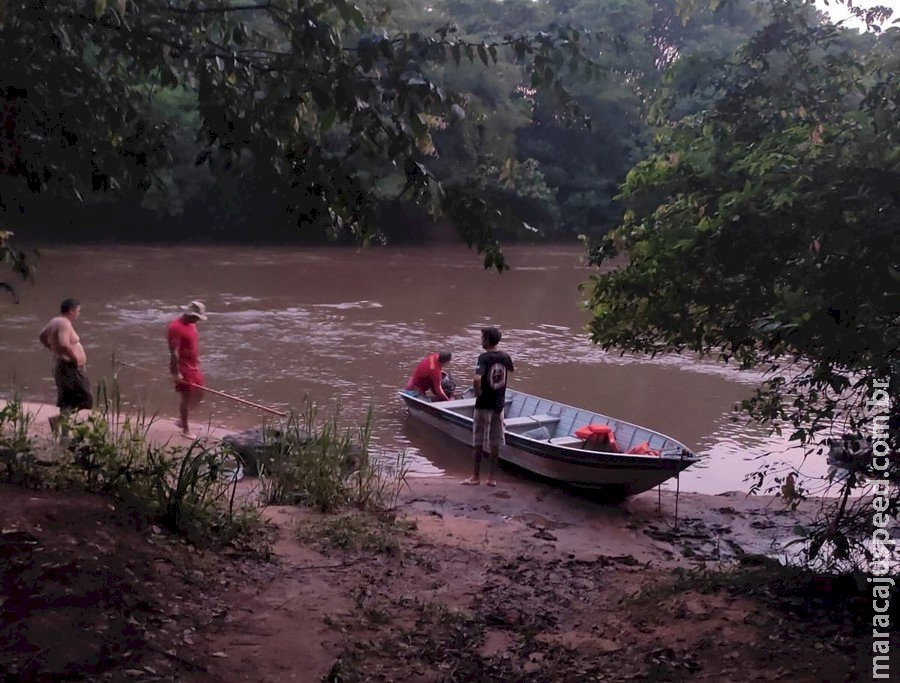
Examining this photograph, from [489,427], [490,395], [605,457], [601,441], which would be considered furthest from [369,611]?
[601,441]

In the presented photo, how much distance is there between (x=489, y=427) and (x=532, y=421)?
5.65 ft

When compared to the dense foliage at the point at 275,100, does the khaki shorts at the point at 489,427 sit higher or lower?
lower

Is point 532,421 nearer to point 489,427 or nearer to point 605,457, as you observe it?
point 489,427

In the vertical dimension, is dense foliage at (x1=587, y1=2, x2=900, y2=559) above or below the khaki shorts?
above

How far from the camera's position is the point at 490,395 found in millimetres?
9484

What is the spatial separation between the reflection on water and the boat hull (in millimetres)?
1189

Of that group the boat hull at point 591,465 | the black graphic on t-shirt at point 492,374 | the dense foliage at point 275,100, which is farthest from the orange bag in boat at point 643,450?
the dense foliage at point 275,100

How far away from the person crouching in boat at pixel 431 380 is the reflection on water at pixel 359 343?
516 millimetres

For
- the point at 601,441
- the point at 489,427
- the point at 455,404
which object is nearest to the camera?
the point at 489,427

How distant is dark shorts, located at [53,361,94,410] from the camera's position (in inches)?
363

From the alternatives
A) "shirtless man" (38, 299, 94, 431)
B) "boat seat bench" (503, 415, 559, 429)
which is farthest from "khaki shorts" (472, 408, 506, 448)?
"shirtless man" (38, 299, 94, 431)

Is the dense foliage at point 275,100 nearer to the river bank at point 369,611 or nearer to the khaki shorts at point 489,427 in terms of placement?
the river bank at point 369,611

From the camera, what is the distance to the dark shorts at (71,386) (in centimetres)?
921

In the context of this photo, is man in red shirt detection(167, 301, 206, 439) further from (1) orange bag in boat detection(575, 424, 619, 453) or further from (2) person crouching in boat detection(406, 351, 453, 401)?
(1) orange bag in boat detection(575, 424, 619, 453)
